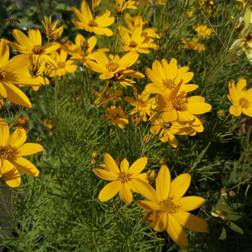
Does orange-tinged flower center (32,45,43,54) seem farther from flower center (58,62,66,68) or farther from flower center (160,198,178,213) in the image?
flower center (160,198,178,213)

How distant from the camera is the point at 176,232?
896mm

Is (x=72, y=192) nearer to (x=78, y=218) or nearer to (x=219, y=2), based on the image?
(x=78, y=218)

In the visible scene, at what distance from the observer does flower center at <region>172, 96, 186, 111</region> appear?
121 cm

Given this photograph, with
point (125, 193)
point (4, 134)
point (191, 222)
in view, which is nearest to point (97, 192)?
point (125, 193)

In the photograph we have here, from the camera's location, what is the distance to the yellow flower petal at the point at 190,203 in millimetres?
996

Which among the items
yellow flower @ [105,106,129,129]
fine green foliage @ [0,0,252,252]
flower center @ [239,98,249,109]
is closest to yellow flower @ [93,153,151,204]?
fine green foliage @ [0,0,252,252]

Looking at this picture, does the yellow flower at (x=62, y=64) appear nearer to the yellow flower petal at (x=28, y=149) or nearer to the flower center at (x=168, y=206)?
the yellow flower petal at (x=28, y=149)

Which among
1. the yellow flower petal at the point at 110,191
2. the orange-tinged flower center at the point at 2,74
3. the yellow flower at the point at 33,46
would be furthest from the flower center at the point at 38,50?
the yellow flower petal at the point at 110,191

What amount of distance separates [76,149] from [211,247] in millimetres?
782

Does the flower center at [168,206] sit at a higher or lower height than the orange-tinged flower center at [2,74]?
lower

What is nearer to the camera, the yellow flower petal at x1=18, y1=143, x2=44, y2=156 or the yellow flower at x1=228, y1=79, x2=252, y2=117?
the yellow flower petal at x1=18, y1=143, x2=44, y2=156

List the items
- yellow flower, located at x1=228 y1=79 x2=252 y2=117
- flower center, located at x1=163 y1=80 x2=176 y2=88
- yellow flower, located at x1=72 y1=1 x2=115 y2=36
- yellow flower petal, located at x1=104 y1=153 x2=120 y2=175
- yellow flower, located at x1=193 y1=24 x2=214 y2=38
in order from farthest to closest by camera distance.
→ yellow flower, located at x1=193 y1=24 x2=214 y2=38
yellow flower, located at x1=72 y1=1 x2=115 y2=36
yellow flower, located at x1=228 y1=79 x2=252 y2=117
flower center, located at x1=163 y1=80 x2=176 y2=88
yellow flower petal, located at x1=104 y1=153 x2=120 y2=175

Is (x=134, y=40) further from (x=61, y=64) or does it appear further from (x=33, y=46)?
(x=33, y=46)

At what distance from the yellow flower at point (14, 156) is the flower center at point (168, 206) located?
0.36 metres
